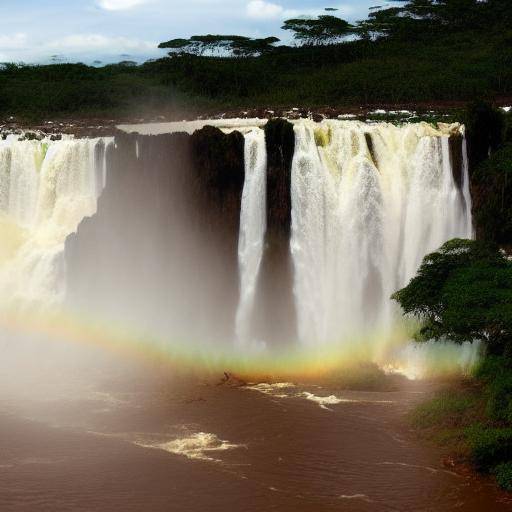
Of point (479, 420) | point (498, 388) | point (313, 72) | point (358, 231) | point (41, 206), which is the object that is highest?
point (313, 72)

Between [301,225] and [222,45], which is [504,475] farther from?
[222,45]

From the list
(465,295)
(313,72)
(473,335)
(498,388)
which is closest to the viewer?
(498,388)

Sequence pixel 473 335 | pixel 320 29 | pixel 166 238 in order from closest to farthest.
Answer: pixel 473 335, pixel 166 238, pixel 320 29

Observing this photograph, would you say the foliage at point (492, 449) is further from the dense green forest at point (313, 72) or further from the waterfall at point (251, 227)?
the dense green forest at point (313, 72)

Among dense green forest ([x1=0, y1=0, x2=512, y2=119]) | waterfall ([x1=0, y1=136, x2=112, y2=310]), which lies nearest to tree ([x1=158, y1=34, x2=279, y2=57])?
dense green forest ([x1=0, y1=0, x2=512, y2=119])

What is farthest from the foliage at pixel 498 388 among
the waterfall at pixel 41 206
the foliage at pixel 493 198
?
the waterfall at pixel 41 206

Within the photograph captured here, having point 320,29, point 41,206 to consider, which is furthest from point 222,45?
point 41,206

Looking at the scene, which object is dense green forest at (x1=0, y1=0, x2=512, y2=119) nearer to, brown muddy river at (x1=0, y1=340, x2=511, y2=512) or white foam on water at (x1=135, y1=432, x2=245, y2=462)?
brown muddy river at (x1=0, y1=340, x2=511, y2=512)
